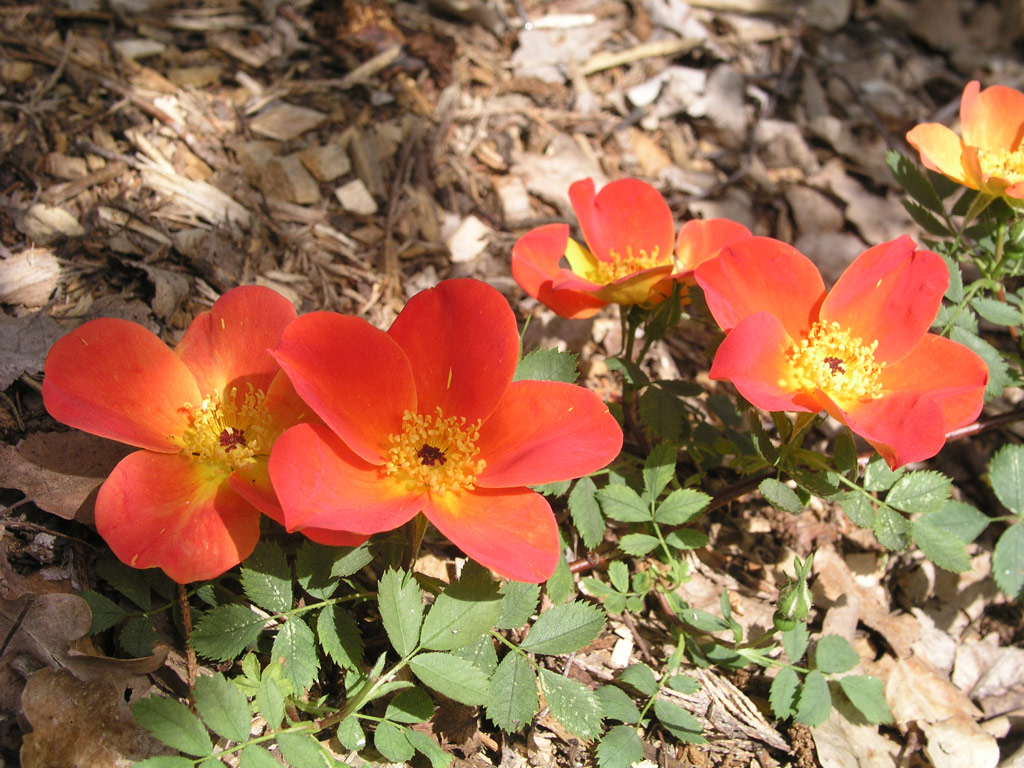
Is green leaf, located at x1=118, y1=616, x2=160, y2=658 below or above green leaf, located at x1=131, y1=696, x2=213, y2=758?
below

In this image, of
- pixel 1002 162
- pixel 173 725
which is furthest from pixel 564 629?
pixel 1002 162

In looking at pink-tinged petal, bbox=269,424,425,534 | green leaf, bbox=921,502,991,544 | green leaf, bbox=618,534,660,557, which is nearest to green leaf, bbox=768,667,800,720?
green leaf, bbox=618,534,660,557

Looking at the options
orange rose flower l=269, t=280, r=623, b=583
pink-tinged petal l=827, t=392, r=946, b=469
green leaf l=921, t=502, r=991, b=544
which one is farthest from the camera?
green leaf l=921, t=502, r=991, b=544

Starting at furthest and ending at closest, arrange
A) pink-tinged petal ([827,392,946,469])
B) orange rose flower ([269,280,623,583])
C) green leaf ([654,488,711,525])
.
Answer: green leaf ([654,488,711,525]) < pink-tinged petal ([827,392,946,469]) < orange rose flower ([269,280,623,583])

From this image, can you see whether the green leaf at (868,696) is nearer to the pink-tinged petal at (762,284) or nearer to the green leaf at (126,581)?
the pink-tinged petal at (762,284)

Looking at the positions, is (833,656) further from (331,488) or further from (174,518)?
(174,518)

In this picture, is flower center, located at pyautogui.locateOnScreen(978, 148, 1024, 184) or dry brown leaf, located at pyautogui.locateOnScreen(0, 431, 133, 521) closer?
dry brown leaf, located at pyautogui.locateOnScreen(0, 431, 133, 521)

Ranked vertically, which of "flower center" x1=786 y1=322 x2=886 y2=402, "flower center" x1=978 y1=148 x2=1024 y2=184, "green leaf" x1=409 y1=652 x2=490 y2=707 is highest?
"flower center" x1=978 y1=148 x2=1024 y2=184

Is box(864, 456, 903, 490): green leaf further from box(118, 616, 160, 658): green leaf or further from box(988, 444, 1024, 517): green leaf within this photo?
box(118, 616, 160, 658): green leaf
